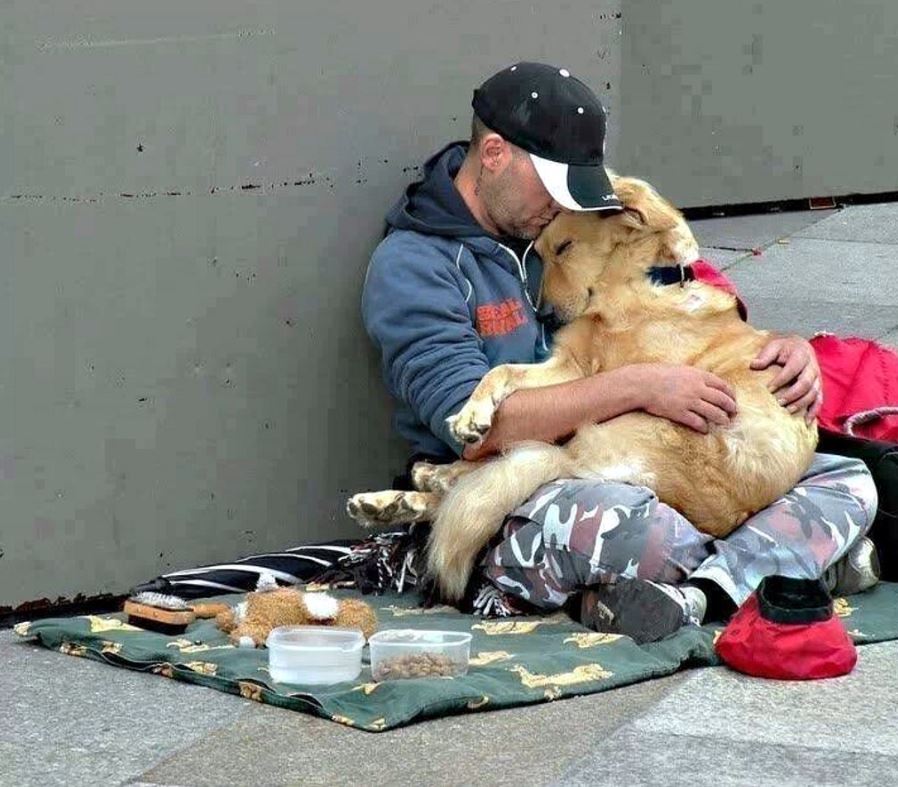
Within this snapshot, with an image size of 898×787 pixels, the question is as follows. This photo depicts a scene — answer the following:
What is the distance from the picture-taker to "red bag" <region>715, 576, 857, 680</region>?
13.3 feet

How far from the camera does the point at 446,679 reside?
3.95 metres

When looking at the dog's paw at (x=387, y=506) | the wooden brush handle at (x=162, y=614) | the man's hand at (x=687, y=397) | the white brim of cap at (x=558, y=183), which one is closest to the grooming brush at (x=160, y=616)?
the wooden brush handle at (x=162, y=614)

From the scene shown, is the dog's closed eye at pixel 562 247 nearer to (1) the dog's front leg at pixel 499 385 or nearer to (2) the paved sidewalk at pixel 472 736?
(1) the dog's front leg at pixel 499 385

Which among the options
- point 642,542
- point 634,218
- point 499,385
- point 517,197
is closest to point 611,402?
point 499,385

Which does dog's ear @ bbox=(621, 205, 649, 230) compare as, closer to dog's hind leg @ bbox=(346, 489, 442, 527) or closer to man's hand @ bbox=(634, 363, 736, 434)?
man's hand @ bbox=(634, 363, 736, 434)

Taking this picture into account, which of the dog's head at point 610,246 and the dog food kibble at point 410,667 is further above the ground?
the dog's head at point 610,246

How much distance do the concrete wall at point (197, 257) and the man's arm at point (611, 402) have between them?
0.72 m

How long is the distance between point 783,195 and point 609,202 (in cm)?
480

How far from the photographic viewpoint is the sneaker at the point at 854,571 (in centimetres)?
479

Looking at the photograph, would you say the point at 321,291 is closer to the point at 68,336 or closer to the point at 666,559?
the point at 68,336

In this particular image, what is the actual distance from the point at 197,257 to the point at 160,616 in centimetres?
100

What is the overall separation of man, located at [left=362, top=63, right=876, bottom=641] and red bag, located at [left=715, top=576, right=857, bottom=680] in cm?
24

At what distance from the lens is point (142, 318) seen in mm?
4785

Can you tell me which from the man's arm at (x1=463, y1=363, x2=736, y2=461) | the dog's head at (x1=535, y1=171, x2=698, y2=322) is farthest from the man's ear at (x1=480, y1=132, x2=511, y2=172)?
the man's arm at (x1=463, y1=363, x2=736, y2=461)
